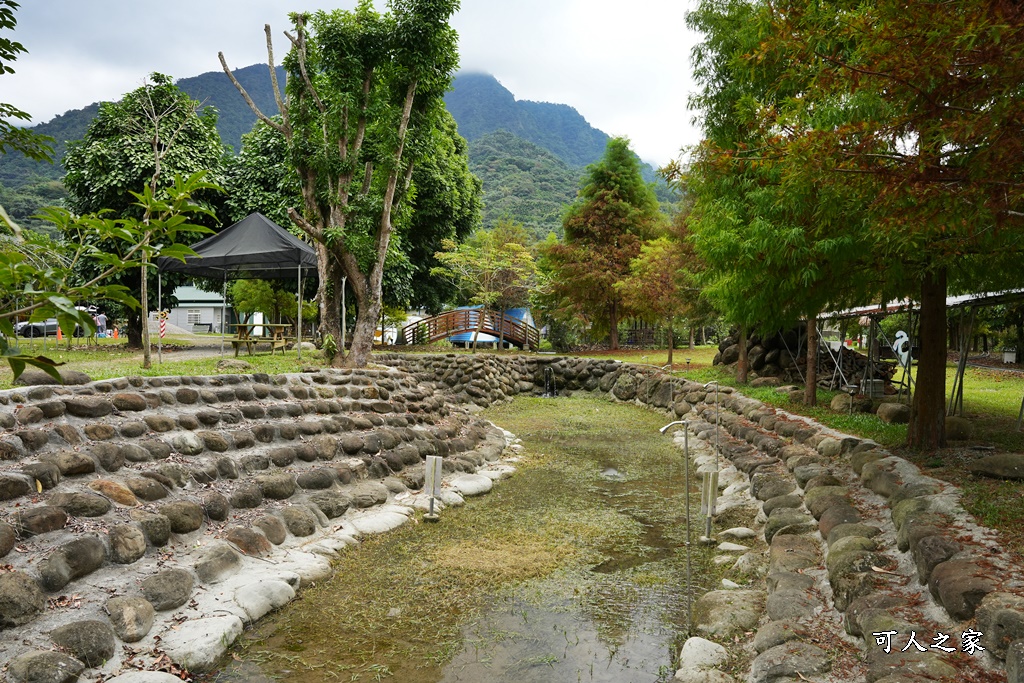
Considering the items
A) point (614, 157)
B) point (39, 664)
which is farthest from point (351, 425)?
point (614, 157)

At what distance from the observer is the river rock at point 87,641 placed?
11.3ft

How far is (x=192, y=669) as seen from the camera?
3.66 m

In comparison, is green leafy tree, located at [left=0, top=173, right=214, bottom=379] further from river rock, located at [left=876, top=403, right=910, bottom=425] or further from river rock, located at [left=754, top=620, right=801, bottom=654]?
river rock, located at [left=876, top=403, right=910, bottom=425]

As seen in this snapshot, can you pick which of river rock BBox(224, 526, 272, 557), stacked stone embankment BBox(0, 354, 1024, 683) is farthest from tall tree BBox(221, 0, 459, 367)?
river rock BBox(224, 526, 272, 557)

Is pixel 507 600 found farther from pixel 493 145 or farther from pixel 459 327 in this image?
pixel 493 145

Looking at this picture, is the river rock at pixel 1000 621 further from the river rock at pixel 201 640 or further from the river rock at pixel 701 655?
the river rock at pixel 201 640

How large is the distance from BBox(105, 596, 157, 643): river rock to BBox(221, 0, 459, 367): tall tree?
6.99 m

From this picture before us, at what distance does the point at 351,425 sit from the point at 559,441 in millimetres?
4347

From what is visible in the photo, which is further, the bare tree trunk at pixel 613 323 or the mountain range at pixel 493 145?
the mountain range at pixel 493 145

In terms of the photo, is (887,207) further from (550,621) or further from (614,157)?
(614,157)

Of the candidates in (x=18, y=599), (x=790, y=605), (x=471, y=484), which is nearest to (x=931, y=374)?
(x=790, y=605)

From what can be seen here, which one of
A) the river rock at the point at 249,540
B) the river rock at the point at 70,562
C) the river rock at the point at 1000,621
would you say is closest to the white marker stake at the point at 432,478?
the river rock at the point at 249,540

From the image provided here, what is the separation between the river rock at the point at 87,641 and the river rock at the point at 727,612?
11.3 feet

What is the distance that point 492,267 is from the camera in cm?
2292
